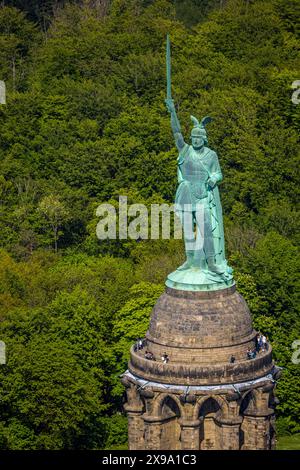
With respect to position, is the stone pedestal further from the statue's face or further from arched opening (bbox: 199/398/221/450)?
the statue's face

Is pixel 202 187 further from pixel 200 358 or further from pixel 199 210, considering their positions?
pixel 200 358

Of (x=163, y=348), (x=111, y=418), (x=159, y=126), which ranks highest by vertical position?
(x=159, y=126)

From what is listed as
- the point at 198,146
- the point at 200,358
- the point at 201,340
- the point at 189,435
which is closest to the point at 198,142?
the point at 198,146

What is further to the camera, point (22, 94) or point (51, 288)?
point (22, 94)

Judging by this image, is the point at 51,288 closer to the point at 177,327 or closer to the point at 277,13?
the point at 177,327

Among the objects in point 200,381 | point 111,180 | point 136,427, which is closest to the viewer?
point 200,381

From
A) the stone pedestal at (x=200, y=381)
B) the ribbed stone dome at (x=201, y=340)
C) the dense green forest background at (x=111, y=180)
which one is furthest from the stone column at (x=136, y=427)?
the dense green forest background at (x=111, y=180)

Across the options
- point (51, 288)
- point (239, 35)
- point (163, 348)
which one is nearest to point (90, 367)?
point (51, 288)
